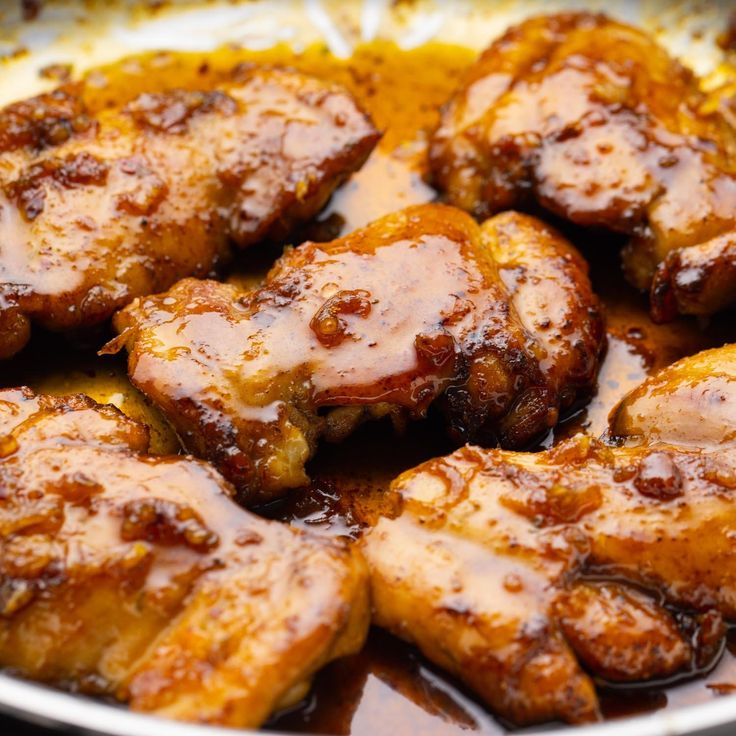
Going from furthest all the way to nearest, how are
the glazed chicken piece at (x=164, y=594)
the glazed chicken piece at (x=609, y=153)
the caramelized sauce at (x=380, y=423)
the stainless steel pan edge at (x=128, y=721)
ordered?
the glazed chicken piece at (x=609, y=153), the caramelized sauce at (x=380, y=423), the glazed chicken piece at (x=164, y=594), the stainless steel pan edge at (x=128, y=721)

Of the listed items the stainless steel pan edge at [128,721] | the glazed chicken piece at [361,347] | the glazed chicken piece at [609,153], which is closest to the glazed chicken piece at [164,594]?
the stainless steel pan edge at [128,721]

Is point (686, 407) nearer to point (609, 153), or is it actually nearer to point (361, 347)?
point (361, 347)

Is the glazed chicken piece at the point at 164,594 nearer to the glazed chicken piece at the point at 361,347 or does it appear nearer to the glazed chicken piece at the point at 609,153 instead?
the glazed chicken piece at the point at 361,347

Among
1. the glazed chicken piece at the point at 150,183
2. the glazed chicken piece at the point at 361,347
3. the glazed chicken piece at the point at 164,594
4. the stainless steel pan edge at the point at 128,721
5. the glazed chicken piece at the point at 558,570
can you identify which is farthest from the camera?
the glazed chicken piece at the point at 150,183

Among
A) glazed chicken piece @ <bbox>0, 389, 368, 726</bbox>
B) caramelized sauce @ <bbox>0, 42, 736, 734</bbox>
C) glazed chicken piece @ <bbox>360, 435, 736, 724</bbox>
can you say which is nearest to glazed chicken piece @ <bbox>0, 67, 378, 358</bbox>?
caramelized sauce @ <bbox>0, 42, 736, 734</bbox>

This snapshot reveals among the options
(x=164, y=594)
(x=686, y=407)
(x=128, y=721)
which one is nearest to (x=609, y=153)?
(x=686, y=407)

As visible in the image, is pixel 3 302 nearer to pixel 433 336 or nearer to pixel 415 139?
pixel 433 336

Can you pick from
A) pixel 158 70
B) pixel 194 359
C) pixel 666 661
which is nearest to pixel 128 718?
pixel 194 359

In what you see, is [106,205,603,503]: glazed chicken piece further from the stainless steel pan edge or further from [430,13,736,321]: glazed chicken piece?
the stainless steel pan edge
